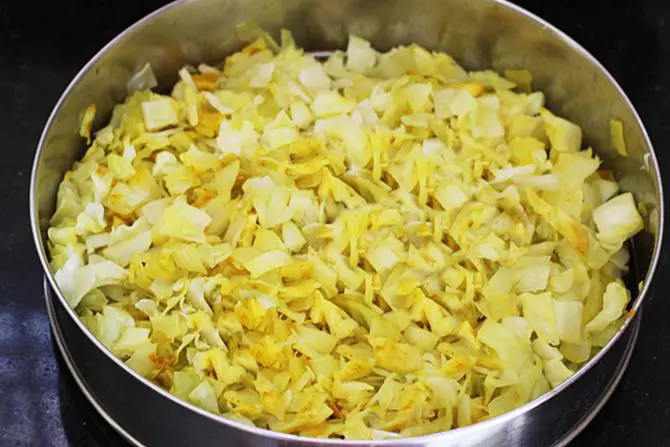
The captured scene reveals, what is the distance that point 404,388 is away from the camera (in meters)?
0.78

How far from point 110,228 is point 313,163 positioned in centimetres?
19

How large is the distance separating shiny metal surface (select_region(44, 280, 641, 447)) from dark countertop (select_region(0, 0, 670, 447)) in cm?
5

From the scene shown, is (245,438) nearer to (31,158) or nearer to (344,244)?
(344,244)

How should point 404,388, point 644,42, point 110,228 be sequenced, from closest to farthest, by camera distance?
1. point 404,388
2. point 110,228
3. point 644,42

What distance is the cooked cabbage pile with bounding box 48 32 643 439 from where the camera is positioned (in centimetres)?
79

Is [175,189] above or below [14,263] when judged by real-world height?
above

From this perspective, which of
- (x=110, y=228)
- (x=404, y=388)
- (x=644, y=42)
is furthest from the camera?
(x=644, y=42)

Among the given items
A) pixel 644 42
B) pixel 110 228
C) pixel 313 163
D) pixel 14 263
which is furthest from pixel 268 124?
pixel 644 42

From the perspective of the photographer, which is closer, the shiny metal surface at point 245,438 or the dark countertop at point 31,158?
the shiny metal surface at point 245,438

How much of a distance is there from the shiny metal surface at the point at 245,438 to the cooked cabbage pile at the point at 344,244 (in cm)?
3

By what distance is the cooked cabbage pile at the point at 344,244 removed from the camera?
2.58 ft

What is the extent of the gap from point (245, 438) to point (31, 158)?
490mm

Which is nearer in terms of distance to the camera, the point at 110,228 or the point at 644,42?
the point at 110,228

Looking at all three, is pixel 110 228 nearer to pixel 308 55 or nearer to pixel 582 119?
pixel 308 55
